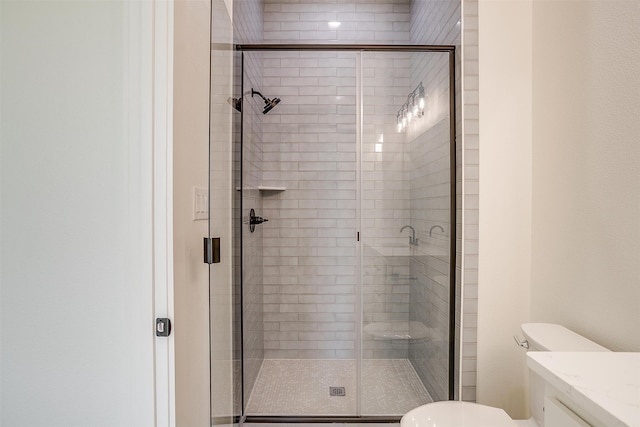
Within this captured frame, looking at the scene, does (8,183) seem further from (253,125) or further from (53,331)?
(253,125)

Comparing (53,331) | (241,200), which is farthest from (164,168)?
(241,200)

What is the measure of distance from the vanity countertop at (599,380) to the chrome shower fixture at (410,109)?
149 cm

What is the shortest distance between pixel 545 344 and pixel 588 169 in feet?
2.22

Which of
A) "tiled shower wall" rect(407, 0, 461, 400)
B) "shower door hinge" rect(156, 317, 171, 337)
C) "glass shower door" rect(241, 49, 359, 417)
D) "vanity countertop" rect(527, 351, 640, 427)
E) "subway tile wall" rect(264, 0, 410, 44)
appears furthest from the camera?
"subway tile wall" rect(264, 0, 410, 44)

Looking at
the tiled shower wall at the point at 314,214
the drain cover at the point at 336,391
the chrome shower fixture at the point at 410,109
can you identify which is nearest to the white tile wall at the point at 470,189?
the chrome shower fixture at the point at 410,109

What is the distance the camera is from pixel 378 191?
2039 mm

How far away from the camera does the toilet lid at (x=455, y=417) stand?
3.91 ft

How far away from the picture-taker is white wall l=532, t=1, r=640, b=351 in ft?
3.53

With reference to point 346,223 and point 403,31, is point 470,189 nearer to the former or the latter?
point 346,223

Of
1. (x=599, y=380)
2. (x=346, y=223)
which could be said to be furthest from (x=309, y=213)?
(x=599, y=380)

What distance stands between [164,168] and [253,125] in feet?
4.11

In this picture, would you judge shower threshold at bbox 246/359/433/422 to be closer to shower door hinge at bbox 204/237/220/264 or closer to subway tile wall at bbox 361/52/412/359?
subway tile wall at bbox 361/52/412/359

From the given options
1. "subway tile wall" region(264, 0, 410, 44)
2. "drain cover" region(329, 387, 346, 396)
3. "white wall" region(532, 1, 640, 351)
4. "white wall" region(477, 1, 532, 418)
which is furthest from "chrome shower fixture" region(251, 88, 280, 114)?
"drain cover" region(329, 387, 346, 396)

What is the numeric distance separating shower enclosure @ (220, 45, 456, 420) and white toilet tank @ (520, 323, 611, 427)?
1.57 feet
